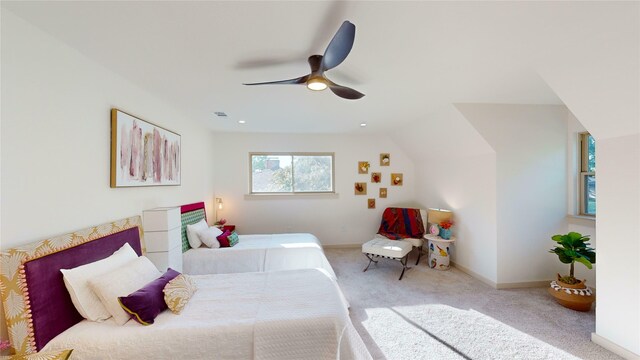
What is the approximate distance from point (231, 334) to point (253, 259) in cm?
166

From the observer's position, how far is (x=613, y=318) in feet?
6.42

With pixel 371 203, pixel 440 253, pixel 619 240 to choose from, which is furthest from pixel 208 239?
pixel 619 240

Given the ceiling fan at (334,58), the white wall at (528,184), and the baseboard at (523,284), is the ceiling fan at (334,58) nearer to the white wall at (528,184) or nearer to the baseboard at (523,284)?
the white wall at (528,184)

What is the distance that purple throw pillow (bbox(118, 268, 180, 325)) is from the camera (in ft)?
4.85

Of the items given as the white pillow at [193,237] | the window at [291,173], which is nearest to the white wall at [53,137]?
the white pillow at [193,237]

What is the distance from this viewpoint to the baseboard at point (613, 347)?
1.84 metres

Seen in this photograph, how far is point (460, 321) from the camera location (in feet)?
7.85

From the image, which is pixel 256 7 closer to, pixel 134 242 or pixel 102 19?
pixel 102 19

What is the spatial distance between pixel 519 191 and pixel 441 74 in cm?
210

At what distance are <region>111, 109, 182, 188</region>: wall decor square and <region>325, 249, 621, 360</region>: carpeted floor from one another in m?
2.61

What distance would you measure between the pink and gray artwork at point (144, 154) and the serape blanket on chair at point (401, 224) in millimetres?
3607

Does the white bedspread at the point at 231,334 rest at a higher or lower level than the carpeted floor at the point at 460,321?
higher

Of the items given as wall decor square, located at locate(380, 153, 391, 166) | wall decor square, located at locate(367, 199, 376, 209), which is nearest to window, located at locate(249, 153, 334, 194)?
wall decor square, located at locate(367, 199, 376, 209)

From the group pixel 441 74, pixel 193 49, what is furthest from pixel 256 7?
pixel 441 74
